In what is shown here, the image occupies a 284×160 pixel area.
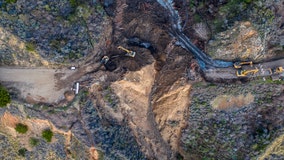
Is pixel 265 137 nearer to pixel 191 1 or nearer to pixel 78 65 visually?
pixel 191 1

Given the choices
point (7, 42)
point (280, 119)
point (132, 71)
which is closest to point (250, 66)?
point (280, 119)

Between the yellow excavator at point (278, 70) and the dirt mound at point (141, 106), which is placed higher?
the yellow excavator at point (278, 70)

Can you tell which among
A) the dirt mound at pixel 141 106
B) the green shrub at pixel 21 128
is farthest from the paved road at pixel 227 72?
the green shrub at pixel 21 128

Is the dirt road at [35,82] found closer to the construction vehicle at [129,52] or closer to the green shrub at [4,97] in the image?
the green shrub at [4,97]

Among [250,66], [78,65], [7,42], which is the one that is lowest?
[250,66]

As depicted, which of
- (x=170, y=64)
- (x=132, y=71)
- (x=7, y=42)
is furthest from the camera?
(x=170, y=64)

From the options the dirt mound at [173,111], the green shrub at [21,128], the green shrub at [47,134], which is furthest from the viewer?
the dirt mound at [173,111]

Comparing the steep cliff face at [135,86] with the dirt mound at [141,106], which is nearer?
the steep cliff face at [135,86]

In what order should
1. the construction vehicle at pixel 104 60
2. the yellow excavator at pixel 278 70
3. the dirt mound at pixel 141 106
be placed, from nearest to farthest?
the construction vehicle at pixel 104 60
the dirt mound at pixel 141 106
the yellow excavator at pixel 278 70
